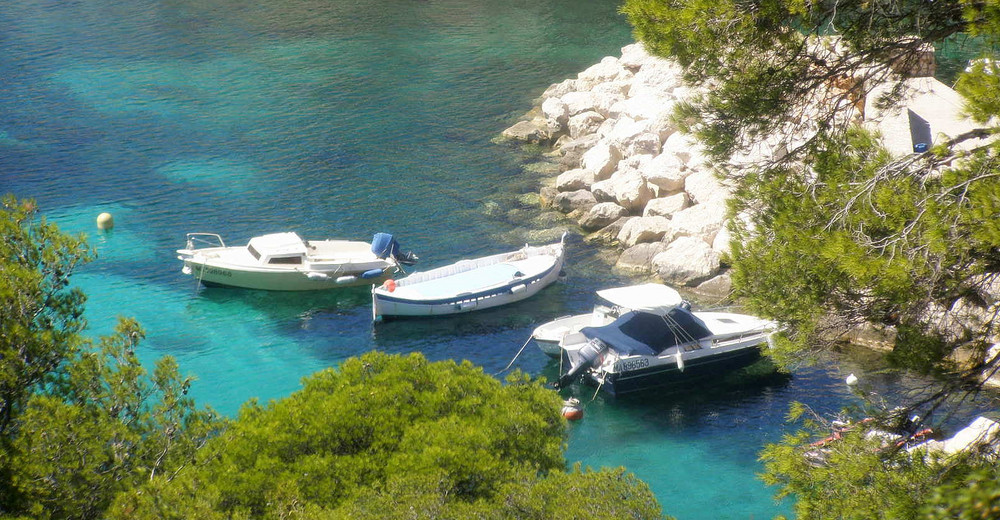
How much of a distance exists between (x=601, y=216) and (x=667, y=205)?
2.30 m

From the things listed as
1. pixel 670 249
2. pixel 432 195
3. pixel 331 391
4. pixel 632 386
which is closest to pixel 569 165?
pixel 432 195

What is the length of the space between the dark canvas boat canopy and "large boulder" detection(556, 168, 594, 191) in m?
11.2

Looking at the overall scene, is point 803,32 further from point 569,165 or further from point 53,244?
point 569,165

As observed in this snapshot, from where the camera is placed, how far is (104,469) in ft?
40.7

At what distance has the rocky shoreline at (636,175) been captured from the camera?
89.8 feet

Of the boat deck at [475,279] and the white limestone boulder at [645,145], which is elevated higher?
the white limestone boulder at [645,145]

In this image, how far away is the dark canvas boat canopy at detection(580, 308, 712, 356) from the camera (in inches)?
898

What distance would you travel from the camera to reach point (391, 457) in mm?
11547

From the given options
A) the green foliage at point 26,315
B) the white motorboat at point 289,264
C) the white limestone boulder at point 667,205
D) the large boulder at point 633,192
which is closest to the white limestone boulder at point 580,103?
the large boulder at point 633,192

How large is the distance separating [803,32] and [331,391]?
314 inches

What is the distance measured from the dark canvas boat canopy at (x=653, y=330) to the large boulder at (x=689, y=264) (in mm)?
3680

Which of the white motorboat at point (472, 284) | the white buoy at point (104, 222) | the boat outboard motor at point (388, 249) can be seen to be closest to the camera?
the white motorboat at point (472, 284)

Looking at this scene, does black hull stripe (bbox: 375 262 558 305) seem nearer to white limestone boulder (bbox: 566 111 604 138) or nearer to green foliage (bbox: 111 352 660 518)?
green foliage (bbox: 111 352 660 518)

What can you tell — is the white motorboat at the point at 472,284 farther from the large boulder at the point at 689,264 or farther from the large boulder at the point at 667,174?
the large boulder at the point at 667,174
